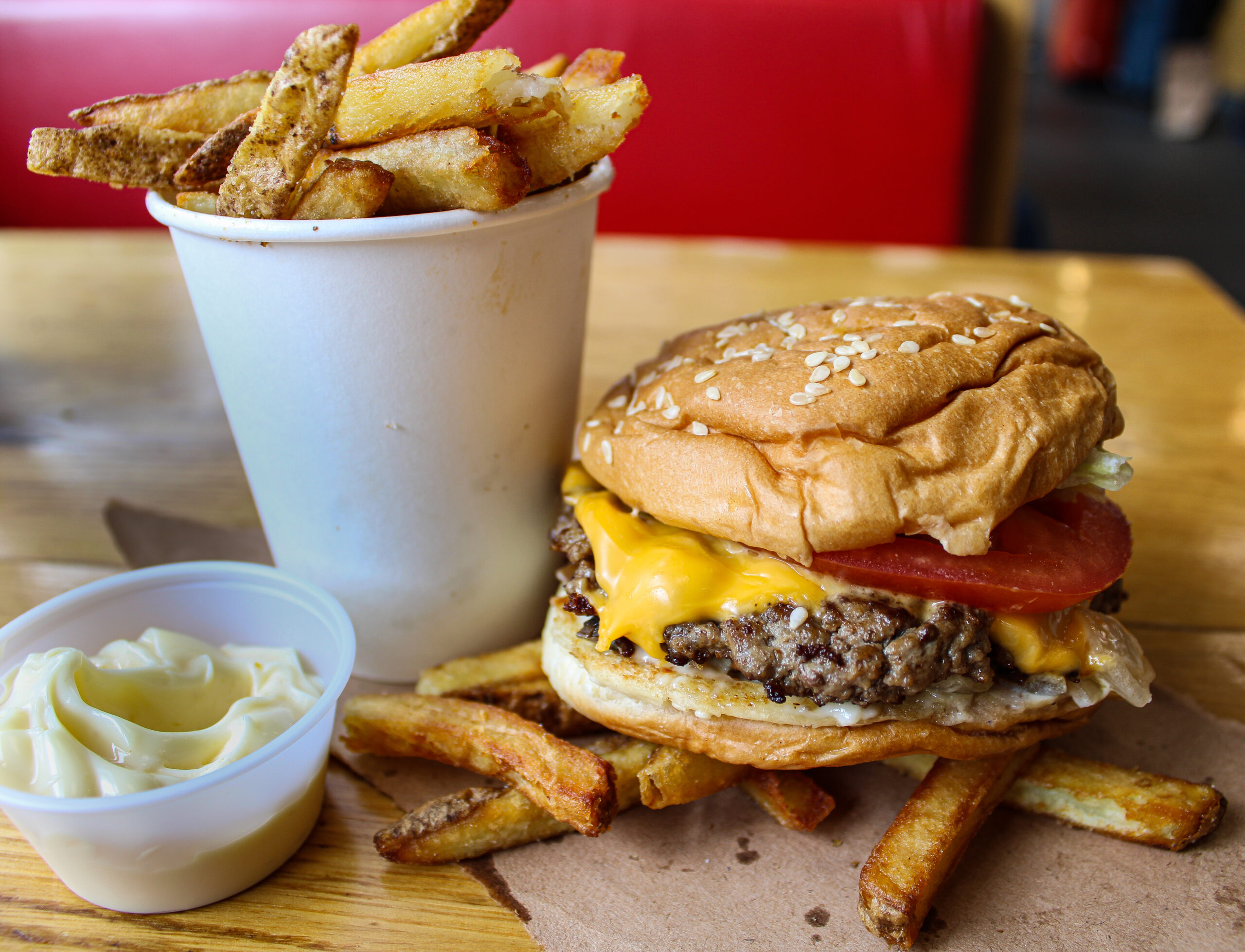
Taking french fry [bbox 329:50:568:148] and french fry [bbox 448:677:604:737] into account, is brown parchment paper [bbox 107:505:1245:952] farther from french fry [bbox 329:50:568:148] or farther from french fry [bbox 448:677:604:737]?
french fry [bbox 329:50:568:148]

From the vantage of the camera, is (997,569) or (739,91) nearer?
(997,569)

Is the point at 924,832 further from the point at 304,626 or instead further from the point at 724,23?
the point at 724,23

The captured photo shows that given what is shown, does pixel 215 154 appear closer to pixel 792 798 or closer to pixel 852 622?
pixel 852 622

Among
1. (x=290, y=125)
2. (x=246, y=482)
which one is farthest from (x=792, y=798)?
(x=246, y=482)

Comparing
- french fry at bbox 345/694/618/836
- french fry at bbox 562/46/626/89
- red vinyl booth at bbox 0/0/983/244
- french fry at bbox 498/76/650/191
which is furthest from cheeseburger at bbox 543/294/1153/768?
red vinyl booth at bbox 0/0/983/244

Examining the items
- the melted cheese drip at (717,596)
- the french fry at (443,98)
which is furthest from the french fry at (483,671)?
the french fry at (443,98)

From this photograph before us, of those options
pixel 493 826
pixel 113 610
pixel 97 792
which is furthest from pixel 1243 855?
pixel 113 610

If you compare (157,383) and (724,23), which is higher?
(724,23)
